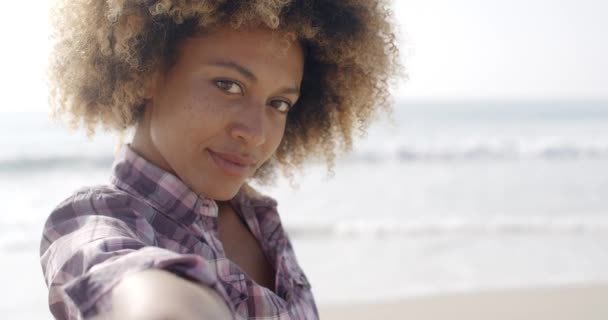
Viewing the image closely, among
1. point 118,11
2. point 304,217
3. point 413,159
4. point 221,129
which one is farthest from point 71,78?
point 413,159

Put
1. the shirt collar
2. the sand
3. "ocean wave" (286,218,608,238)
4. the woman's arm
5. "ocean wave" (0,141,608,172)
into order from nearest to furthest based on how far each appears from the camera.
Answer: the woman's arm < the shirt collar < the sand < "ocean wave" (286,218,608,238) < "ocean wave" (0,141,608,172)

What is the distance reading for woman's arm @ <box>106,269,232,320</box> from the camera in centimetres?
96

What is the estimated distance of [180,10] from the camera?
1.78 m

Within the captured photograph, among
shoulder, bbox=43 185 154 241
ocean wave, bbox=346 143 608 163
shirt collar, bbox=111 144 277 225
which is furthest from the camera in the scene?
ocean wave, bbox=346 143 608 163

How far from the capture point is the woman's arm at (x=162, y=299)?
3.15ft

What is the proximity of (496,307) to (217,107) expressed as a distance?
408 cm

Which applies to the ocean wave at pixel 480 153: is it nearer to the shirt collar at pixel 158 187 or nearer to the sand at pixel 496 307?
the sand at pixel 496 307

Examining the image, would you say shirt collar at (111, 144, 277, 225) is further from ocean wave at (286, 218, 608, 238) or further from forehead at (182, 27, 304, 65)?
ocean wave at (286, 218, 608, 238)

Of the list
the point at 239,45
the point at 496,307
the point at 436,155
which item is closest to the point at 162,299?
the point at 239,45

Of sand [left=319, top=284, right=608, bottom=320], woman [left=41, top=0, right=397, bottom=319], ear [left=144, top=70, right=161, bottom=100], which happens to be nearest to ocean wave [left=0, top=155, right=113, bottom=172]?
sand [left=319, top=284, right=608, bottom=320]

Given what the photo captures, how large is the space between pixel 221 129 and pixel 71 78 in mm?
626

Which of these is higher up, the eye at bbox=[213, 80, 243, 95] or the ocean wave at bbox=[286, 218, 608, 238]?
the eye at bbox=[213, 80, 243, 95]

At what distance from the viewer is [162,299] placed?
97cm

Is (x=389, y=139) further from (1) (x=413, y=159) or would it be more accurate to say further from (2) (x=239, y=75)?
(2) (x=239, y=75)
